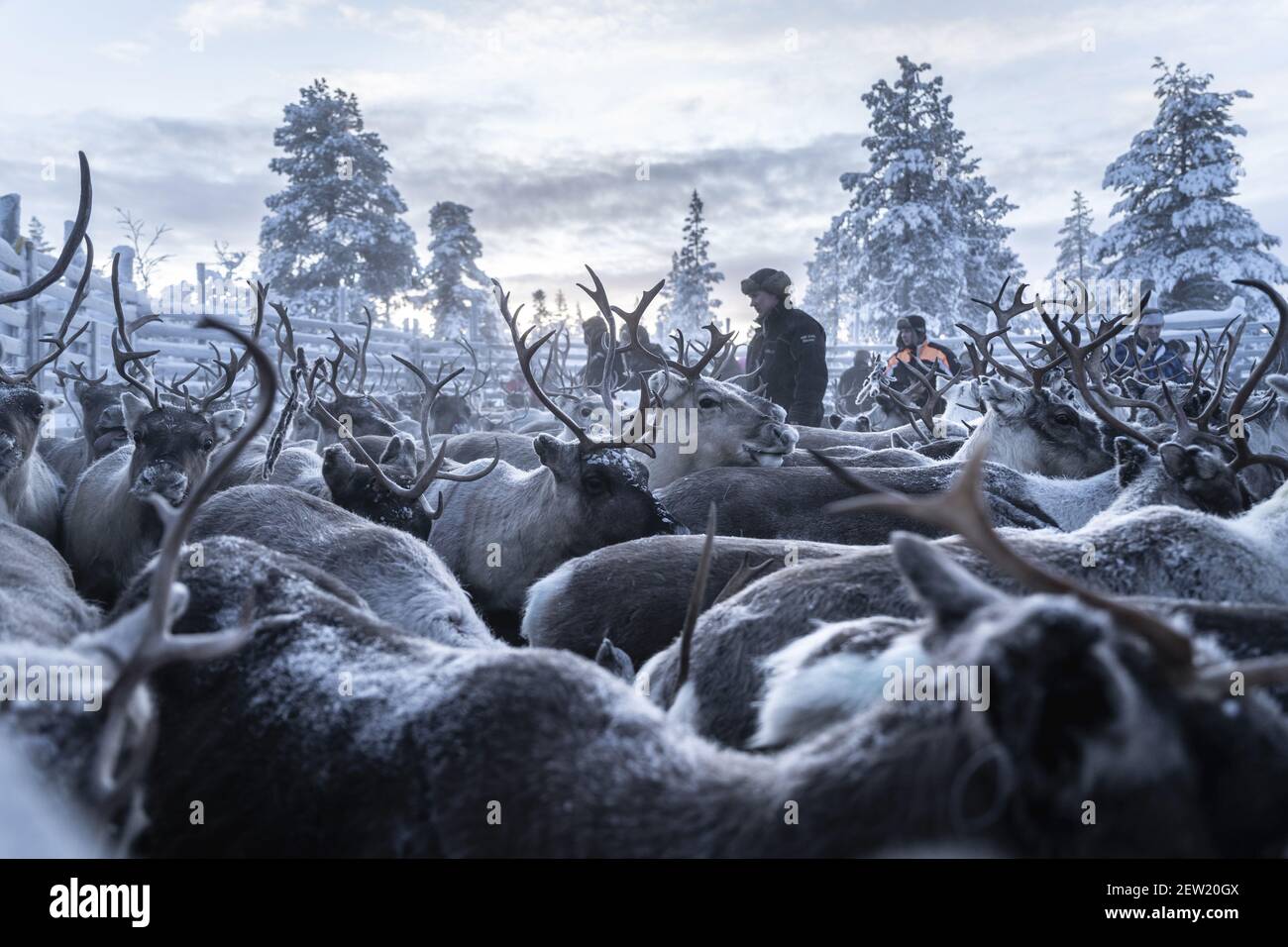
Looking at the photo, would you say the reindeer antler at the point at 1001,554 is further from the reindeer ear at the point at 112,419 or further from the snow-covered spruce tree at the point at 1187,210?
the snow-covered spruce tree at the point at 1187,210

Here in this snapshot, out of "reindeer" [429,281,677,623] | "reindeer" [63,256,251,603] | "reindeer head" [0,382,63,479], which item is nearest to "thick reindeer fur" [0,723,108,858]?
"reindeer" [63,256,251,603]

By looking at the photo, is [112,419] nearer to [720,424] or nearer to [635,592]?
[720,424]

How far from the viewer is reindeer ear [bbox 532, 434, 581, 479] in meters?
5.07

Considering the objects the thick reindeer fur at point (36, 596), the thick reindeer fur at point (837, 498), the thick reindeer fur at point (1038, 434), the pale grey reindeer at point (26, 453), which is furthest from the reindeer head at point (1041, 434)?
the pale grey reindeer at point (26, 453)

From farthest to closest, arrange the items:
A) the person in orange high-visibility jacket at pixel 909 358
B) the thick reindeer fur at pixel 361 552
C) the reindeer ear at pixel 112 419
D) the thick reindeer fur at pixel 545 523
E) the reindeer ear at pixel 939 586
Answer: the person in orange high-visibility jacket at pixel 909 358
the reindeer ear at pixel 112 419
the thick reindeer fur at pixel 545 523
the thick reindeer fur at pixel 361 552
the reindeer ear at pixel 939 586

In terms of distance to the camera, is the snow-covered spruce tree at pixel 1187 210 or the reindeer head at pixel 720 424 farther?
the snow-covered spruce tree at pixel 1187 210

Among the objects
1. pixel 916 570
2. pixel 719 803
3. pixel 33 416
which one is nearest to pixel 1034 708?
pixel 916 570

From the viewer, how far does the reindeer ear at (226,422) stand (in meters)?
5.30

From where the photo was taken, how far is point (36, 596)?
2932 mm

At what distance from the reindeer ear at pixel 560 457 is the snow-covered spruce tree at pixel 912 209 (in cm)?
2498

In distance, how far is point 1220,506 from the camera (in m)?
3.66

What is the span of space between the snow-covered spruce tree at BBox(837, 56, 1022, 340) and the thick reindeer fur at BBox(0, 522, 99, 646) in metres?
26.9

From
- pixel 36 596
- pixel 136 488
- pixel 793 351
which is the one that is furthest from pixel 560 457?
pixel 793 351
